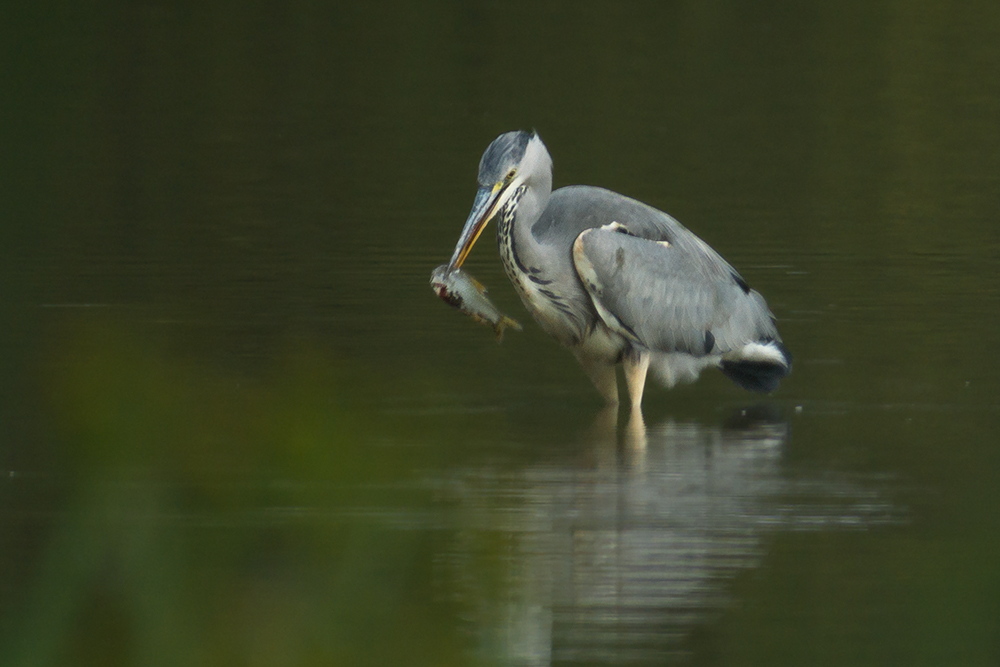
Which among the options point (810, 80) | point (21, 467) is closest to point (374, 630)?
point (21, 467)

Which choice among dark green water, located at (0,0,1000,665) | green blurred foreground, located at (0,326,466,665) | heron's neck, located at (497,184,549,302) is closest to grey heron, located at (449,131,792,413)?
heron's neck, located at (497,184,549,302)

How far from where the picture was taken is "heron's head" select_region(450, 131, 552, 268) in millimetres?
6789

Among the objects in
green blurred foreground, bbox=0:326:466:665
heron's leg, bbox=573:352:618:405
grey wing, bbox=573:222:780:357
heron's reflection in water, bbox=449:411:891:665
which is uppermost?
green blurred foreground, bbox=0:326:466:665

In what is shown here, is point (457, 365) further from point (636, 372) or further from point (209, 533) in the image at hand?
point (209, 533)

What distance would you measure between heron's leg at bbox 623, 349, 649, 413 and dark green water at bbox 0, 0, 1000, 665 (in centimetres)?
13

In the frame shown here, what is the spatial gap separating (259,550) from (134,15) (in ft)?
76.7

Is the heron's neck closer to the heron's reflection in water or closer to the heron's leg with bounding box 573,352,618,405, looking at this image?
the heron's leg with bounding box 573,352,618,405

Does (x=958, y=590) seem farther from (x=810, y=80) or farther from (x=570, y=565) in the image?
(x=810, y=80)

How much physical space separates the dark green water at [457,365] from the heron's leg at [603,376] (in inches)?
7.4

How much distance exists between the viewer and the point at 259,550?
238 cm

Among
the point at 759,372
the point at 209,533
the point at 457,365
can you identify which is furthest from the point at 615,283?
the point at 209,533

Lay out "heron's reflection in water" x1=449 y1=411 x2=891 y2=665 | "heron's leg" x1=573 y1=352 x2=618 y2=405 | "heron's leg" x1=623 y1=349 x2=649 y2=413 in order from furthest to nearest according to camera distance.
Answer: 1. "heron's leg" x1=573 y1=352 x2=618 y2=405
2. "heron's leg" x1=623 y1=349 x2=649 y2=413
3. "heron's reflection in water" x1=449 y1=411 x2=891 y2=665

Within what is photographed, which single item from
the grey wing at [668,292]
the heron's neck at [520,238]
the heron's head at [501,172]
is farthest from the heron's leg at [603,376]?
the heron's head at [501,172]

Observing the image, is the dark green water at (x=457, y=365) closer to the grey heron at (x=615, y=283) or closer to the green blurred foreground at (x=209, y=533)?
the green blurred foreground at (x=209, y=533)
